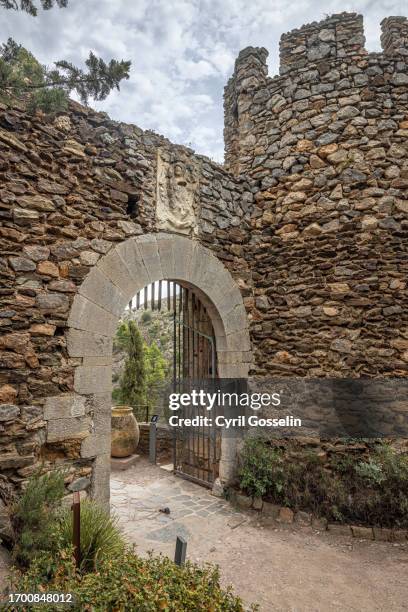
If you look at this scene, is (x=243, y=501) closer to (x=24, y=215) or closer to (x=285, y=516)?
(x=285, y=516)

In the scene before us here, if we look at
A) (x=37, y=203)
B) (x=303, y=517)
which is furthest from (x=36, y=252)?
(x=303, y=517)

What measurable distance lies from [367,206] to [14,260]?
12.0 feet

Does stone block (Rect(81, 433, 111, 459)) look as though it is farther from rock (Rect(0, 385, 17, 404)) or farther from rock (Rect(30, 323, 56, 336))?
rock (Rect(30, 323, 56, 336))

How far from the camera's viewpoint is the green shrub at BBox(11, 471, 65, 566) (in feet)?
7.09

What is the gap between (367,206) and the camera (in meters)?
4.20

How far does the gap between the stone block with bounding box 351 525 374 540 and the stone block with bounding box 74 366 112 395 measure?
103 inches

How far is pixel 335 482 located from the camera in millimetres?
3758

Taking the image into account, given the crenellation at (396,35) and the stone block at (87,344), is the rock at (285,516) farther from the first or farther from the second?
the crenellation at (396,35)

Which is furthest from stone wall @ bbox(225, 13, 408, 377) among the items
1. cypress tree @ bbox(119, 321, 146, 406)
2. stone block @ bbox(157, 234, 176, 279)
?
cypress tree @ bbox(119, 321, 146, 406)

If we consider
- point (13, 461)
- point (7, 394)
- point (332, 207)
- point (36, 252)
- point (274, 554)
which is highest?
point (332, 207)

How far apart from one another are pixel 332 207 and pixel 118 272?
2614 mm

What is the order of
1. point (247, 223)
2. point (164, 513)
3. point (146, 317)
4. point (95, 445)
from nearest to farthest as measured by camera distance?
point (95, 445), point (164, 513), point (247, 223), point (146, 317)

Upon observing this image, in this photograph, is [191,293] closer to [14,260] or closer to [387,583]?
[14,260]

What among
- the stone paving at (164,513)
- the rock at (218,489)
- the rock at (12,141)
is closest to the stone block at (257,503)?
the stone paving at (164,513)
